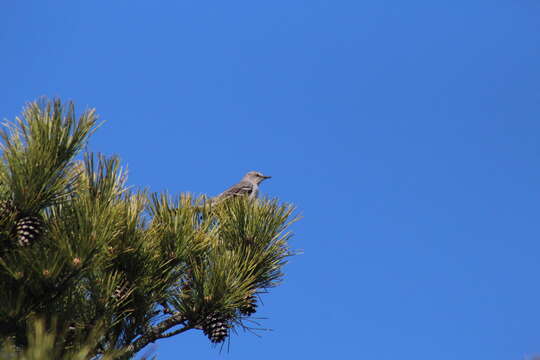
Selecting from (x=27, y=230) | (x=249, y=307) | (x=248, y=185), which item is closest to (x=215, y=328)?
(x=249, y=307)

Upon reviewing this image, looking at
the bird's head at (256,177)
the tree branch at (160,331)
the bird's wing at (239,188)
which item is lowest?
the tree branch at (160,331)

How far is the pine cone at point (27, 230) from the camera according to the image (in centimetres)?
402

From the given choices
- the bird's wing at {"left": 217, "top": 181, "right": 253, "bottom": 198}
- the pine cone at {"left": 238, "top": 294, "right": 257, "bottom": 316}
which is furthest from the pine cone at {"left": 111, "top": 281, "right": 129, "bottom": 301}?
the bird's wing at {"left": 217, "top": 181, "right": 253, "bottom": 198}

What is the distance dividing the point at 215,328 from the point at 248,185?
4459 millimetres

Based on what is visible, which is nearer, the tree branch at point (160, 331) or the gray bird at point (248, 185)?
the tree branch at point (160, 331)

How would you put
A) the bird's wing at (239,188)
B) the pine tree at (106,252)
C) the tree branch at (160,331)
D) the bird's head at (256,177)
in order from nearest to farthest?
the pine tree at (106,252), the tree branch at (160,331), the bird's wing at (239,188), the bird's head at (256,177)

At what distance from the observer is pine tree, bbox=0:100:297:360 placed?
13.1 feet

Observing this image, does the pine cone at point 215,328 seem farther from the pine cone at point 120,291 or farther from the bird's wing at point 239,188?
the bird's wing at point 239,188

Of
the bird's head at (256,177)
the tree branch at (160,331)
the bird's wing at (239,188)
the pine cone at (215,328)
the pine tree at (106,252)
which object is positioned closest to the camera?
the pine tree at (106,252)

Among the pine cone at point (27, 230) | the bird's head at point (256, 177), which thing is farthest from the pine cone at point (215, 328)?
the bird's head at point (256, 177)

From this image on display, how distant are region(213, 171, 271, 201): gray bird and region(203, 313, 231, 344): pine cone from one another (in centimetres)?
313

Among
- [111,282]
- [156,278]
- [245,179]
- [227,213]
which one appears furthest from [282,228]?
[245,179]

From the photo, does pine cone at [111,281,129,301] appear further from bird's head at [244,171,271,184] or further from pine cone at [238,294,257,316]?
bird's head at [244,171,271,184]

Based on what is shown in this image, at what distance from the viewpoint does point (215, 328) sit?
188 inches
